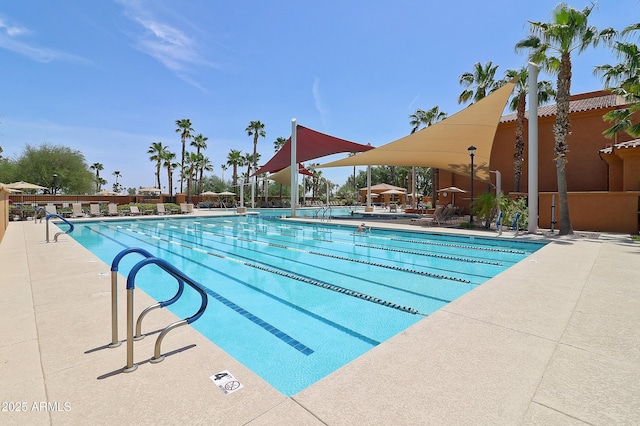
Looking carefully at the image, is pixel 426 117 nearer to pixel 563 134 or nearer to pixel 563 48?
pixel 563 48

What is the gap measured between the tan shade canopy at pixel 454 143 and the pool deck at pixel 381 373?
9.18 m

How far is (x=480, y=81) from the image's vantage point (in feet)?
55.2

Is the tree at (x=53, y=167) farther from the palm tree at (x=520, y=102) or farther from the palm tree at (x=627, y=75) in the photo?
the palm tree at (x=627, y=75)

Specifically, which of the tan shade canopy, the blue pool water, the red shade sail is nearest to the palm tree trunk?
the tan shade canopy

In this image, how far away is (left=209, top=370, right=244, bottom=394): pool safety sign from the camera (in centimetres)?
192

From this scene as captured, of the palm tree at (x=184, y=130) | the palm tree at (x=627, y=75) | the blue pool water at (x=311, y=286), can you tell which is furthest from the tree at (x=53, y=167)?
the palm tree at (x=627, y=75)

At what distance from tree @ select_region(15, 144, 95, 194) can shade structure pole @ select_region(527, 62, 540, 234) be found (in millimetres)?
38309

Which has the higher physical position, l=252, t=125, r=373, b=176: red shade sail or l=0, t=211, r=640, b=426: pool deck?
l=252, t=125, r=373, b=176: red shade sail

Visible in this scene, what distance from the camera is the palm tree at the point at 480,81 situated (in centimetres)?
1667

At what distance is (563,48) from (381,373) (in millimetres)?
12308

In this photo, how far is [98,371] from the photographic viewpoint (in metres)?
2.14

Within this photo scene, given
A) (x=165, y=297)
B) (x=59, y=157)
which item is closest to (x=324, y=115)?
(x=165, y=297)

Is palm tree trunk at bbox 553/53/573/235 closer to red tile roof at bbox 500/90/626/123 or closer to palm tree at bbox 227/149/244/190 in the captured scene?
red tile roof at bbox 500/90/626/123

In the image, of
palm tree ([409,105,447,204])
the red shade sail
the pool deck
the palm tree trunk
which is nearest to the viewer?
the pool deck
